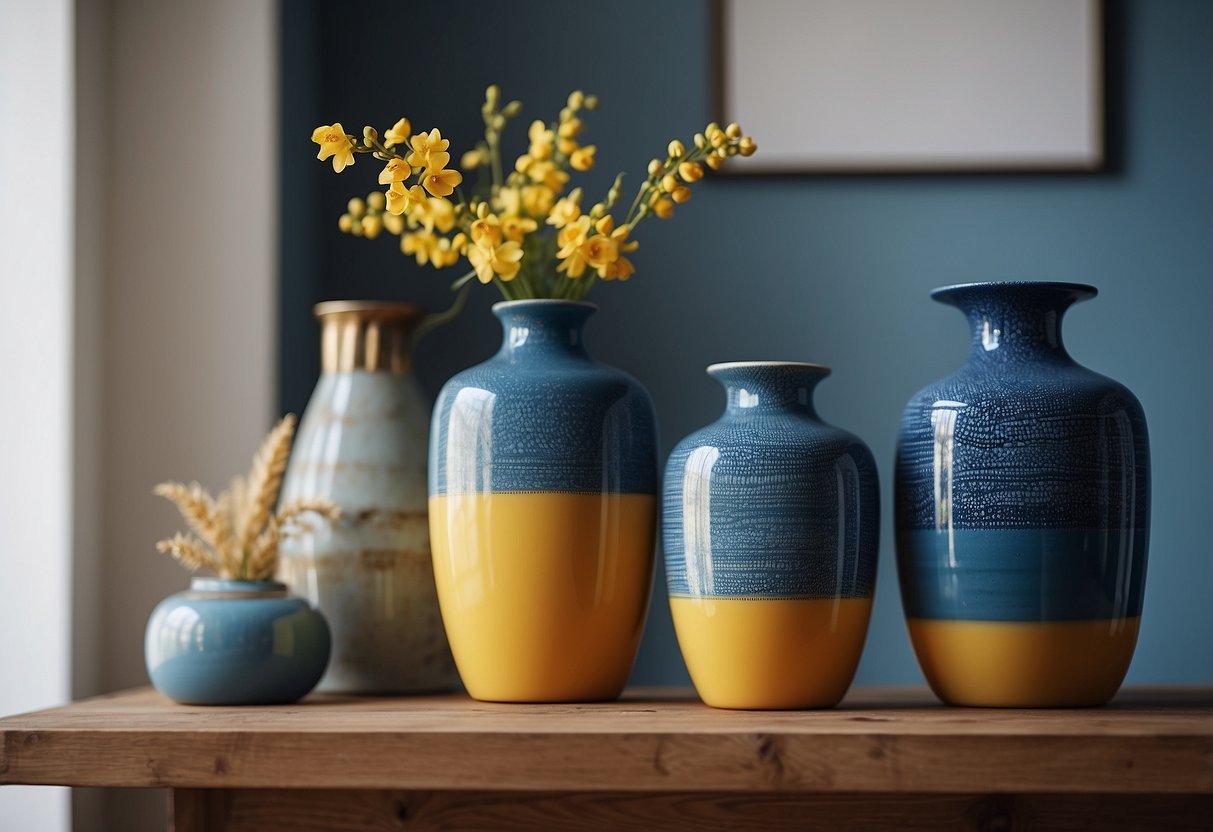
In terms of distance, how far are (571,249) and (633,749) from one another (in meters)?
0.45

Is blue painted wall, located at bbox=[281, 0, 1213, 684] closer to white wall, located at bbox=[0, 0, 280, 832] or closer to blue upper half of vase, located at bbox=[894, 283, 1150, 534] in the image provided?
white wall, located at bbox=[0, 0, 280, 832]

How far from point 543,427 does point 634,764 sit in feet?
1.05

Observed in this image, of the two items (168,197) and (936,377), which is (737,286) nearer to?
(936,377)

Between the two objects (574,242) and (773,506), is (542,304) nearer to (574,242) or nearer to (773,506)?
(574,242)

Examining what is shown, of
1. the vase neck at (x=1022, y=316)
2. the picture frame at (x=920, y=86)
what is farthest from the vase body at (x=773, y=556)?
the picture frame at (x=920, y=86)

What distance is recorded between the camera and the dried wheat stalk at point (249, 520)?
1.13 meters

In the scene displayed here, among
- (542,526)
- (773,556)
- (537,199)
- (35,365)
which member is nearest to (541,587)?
(542,526)

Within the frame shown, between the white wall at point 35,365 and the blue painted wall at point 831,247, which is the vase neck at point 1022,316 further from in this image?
the white wall at point 35,365

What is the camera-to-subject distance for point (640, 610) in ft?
3.64

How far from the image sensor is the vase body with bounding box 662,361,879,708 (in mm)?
997

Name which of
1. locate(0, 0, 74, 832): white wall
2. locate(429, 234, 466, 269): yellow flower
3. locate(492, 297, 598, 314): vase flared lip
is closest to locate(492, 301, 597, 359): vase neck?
locate(492, 297, 598, 314): vase flared lip

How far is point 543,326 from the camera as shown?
3.68ft

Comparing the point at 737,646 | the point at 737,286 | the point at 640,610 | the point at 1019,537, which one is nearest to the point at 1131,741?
the point at 1019,537

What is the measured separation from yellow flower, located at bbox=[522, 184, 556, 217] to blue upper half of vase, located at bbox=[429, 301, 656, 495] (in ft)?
0.52
